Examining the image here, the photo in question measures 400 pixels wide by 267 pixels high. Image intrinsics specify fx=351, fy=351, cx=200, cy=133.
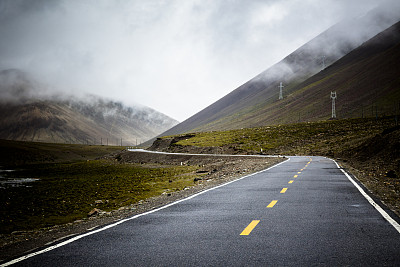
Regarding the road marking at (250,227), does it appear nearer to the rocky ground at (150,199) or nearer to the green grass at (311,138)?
the rocky ground at (150,199)

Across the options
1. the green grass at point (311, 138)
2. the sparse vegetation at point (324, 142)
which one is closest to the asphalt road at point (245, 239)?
the sparse vegetation at point (324, 142)

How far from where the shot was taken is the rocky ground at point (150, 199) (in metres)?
7.49

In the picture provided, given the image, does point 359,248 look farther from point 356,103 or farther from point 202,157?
point 356,103

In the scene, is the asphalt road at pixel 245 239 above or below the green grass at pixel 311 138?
below

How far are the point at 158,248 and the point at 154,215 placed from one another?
11.8 feet

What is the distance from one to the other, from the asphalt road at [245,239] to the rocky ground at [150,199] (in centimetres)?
102

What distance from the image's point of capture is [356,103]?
7062 inches

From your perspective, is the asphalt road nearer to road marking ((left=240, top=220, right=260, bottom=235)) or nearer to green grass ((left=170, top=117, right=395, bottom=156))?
road marking ((left=240, top=220, right=260, bottom=235))

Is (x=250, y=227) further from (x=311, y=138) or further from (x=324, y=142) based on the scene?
(x=311, y=138)

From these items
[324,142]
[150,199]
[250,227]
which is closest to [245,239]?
[250,227]

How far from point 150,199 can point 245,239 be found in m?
11.2

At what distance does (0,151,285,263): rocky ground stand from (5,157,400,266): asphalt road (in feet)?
3.35

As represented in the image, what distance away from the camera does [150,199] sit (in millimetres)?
17156

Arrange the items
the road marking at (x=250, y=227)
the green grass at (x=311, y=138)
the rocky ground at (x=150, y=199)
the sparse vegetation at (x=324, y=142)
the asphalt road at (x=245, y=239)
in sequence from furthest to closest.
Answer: the green grass at (x=311, y=138) < the sparse vegetation at (x=324, y=142) < the rocky ground at (x=150, y=199) < the road marking at (x=250, y=227) < the asphalt road at (x=245, y=239)
